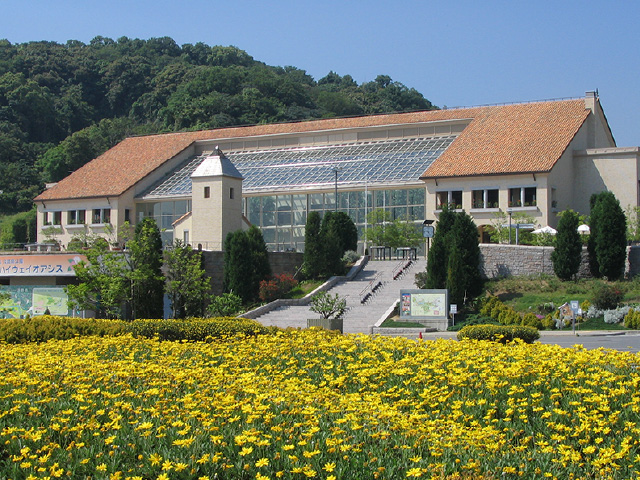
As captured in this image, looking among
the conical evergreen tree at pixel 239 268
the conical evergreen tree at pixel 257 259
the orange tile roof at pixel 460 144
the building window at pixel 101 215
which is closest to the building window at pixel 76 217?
the building window at pixel 101 215

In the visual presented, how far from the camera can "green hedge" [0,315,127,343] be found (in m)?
20.0

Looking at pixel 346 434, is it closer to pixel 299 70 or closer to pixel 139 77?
pixel 139 77

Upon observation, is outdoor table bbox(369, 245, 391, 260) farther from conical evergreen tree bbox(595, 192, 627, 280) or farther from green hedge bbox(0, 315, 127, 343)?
green hedge bbox(0, 315, 127, 343)

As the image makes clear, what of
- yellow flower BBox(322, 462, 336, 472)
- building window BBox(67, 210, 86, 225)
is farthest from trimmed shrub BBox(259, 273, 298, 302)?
yellow flower BBox(322, 462, 336, 472)

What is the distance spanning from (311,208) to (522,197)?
50.4 feet

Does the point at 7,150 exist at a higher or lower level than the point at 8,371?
higher

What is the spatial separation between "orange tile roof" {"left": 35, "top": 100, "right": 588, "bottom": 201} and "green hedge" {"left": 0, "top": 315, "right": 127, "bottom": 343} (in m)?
34.5

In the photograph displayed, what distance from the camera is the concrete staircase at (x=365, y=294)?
37.4 m

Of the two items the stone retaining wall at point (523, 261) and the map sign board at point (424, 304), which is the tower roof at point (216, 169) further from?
the stone retaining wall at point (523, 261)

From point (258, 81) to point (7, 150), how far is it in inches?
1291

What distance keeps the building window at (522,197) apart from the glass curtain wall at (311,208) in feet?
20.5

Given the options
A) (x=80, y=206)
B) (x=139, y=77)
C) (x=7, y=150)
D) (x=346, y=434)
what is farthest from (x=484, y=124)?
(x=139, y=77)

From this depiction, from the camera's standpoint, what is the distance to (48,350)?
15578 millimetres

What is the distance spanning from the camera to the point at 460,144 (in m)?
55.7
